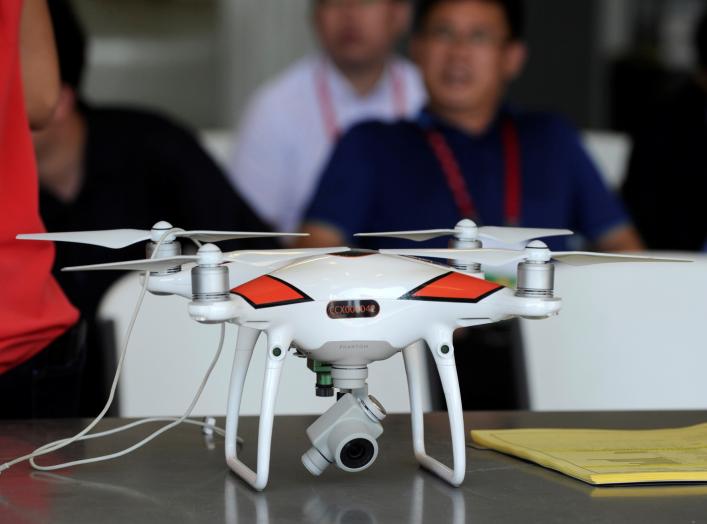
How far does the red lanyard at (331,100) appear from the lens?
3.27m

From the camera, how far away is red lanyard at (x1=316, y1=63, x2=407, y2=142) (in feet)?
10.7

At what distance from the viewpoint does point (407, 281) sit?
820 millimetres

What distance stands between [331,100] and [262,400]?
2.60 meters

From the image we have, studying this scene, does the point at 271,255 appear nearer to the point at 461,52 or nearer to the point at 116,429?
the point at 116,429

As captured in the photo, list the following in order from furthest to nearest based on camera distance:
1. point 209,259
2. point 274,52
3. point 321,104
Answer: point 274,52 → point 321,104 → point 209,259

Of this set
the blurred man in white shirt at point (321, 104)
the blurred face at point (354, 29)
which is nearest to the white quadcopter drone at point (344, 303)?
the blurred man in white shirt at point (321, 104)

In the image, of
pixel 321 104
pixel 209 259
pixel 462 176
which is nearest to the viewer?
pixel 209 259

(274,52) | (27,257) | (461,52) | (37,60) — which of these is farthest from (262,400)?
(274,52)

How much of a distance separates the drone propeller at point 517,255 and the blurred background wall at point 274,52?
14.3 ft

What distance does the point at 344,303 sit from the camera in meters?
0.80

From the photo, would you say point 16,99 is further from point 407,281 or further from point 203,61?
point 203,61

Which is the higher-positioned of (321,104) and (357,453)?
(321,104)

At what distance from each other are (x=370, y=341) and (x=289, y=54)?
4424mm

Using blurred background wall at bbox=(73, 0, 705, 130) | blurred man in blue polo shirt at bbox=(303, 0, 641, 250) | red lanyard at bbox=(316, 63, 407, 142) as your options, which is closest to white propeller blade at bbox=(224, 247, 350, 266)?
blurred man in blue polo shirt at bbox=(303, 0, 641, 250)
